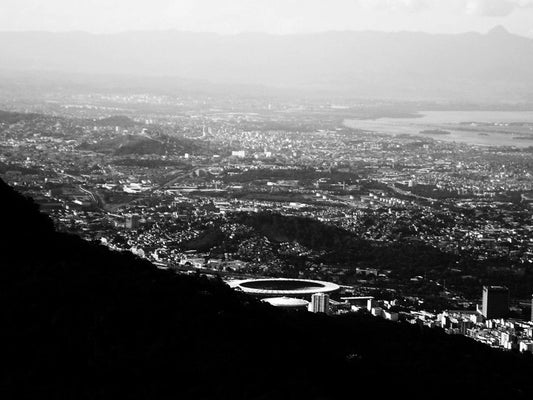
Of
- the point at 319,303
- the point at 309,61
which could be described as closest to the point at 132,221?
the point at 319,303

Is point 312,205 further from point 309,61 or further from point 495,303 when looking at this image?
point 309,61

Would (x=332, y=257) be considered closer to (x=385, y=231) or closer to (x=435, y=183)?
(x=385, y=231)

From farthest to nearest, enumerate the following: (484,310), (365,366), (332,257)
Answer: (332,257), (484,310), (365,366)

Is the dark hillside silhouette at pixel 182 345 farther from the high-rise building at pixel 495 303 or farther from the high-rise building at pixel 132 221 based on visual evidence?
the high-rise building at pixel 132 221

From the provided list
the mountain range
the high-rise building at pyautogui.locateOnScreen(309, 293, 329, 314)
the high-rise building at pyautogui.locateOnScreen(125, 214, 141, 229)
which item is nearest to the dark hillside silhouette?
the high-rise building at pyautogui.locateOnScreen(309, 293, 329, 314)

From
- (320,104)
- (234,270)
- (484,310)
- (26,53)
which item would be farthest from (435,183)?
(26,53)

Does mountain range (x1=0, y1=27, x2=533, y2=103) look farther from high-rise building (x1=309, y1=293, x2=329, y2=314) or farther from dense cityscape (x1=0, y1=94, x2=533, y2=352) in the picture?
high-rise building (x1=309, y1=293, x2=329, y2=314)

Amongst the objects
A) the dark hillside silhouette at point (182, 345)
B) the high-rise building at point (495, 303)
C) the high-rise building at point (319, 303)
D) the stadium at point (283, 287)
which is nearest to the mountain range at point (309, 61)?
the stadium at point (283, 287)
